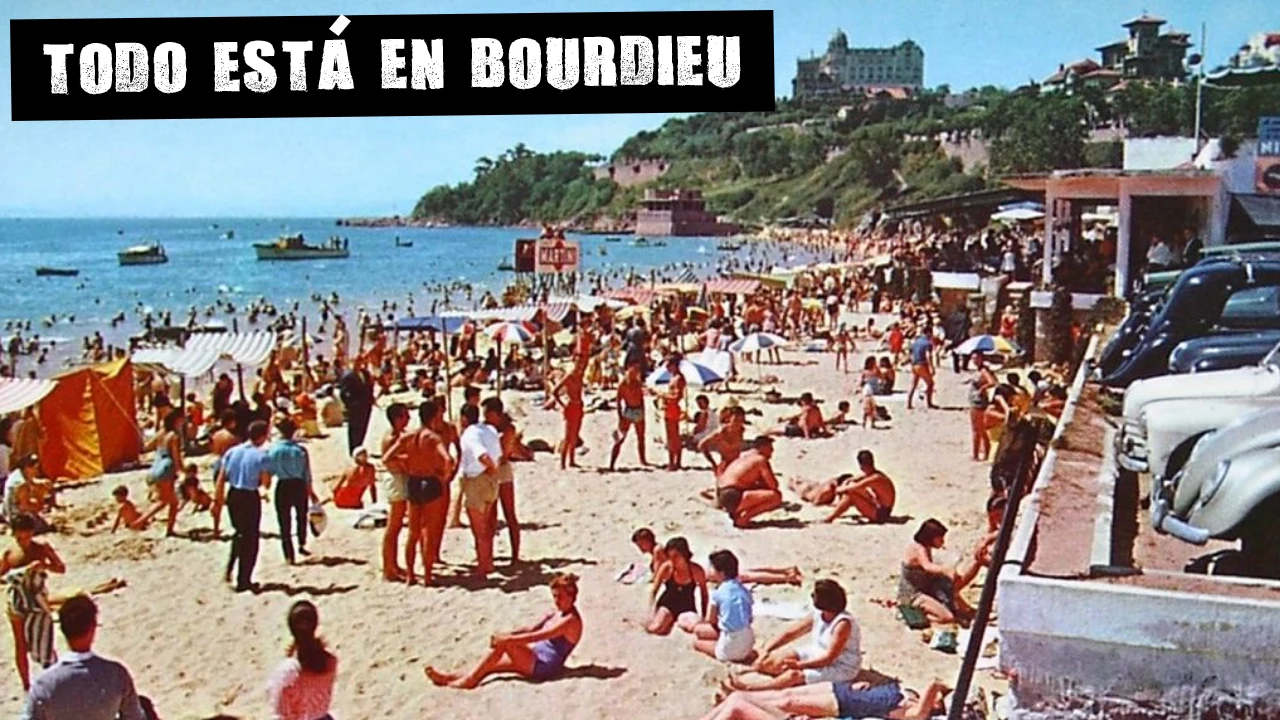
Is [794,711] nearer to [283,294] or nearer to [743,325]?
[743,325]

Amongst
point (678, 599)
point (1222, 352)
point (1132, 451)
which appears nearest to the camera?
point (1132, 451)

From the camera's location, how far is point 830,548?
6.37 meters

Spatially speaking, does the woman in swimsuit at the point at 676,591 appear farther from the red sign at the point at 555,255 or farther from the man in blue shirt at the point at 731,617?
the red sign at the point at 555,255

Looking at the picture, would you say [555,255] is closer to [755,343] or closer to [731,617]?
[755,343]

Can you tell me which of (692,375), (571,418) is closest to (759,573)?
(571,418)

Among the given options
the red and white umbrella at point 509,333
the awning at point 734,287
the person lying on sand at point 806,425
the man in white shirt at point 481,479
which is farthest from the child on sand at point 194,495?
the awning at point 734,287

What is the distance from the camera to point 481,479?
5852 millimetres

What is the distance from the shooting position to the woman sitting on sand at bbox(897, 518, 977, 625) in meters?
5.12

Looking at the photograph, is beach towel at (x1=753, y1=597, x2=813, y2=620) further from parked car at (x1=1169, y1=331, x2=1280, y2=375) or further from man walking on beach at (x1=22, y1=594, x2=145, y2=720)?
man walking on beach at (x1=22, y1=594, x2=145, y2=720)

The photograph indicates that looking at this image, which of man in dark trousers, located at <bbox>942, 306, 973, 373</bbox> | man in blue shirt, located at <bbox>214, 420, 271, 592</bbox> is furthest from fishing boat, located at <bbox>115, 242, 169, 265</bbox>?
man in blue shirt, located at <bbox>214, 420, 271, 592</bbox>

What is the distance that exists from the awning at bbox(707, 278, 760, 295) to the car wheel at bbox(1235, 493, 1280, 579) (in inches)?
721

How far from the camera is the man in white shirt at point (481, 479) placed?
575 cm

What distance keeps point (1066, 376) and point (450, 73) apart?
23.1 ft

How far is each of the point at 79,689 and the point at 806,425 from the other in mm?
6706
